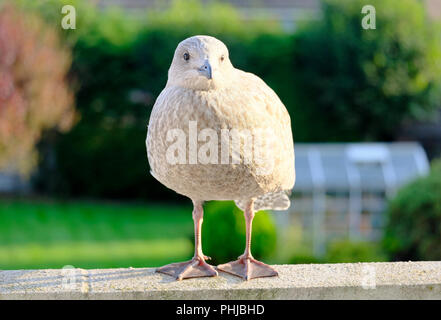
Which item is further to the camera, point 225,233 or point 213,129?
point 225,233

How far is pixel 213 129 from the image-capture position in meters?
3.21

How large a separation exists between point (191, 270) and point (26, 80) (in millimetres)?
11679

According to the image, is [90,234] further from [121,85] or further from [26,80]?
[121,85]

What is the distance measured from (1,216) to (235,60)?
7.07 m

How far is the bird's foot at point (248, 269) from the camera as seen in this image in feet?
11.8

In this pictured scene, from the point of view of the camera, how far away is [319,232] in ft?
40.7

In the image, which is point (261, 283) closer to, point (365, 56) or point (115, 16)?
point (365, 56)

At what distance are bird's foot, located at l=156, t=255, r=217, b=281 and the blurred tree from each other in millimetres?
13594

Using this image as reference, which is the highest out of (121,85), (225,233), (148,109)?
(121,85)

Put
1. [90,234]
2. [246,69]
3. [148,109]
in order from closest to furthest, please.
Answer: [90,234], [246,69], [148,109]

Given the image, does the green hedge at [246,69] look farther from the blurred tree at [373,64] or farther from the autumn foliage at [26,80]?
the autumn foliage at [26,80]

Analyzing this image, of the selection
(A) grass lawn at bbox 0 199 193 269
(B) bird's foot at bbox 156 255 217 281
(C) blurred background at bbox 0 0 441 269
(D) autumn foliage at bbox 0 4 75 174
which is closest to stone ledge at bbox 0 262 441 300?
(B) bird's foot at bbox 156 255 217 281

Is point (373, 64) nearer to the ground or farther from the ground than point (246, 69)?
farther from the ground

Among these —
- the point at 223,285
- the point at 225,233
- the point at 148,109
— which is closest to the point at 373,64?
the point at 148,109
